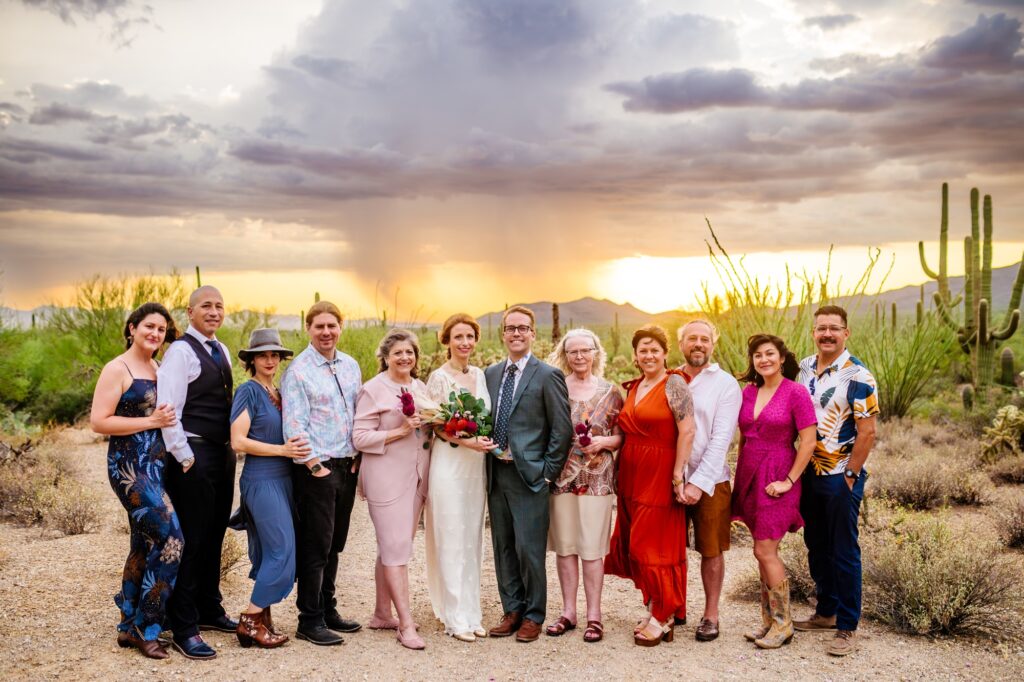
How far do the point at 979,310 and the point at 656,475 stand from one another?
1680cm

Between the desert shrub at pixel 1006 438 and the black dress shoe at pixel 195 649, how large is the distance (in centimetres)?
1178

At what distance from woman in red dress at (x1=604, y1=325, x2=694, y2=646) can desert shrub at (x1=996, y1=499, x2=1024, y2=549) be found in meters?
4.97

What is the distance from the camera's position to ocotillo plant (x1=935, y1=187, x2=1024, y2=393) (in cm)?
1964

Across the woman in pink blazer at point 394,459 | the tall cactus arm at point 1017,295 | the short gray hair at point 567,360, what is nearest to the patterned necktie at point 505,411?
the short gray hair at point 567,360

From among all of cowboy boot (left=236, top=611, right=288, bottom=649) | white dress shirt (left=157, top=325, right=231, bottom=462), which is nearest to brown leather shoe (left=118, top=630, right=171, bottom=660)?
cowboy boot (left=236, top=611, right=288, bottom=649)

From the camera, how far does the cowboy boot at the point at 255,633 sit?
6.09 m

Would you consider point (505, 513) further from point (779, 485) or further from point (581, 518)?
point (779, 485)

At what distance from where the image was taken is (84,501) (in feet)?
34.6

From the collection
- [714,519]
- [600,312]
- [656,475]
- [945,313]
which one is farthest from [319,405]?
[600,312]

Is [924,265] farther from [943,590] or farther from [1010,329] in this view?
[943,590]

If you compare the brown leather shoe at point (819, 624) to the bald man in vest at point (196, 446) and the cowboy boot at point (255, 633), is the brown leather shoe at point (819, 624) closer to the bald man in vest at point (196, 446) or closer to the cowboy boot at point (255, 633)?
the cowboy boot at point (255, 633)

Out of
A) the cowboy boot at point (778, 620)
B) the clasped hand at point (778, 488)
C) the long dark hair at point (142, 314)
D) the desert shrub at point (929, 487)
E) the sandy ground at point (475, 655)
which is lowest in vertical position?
the sandy ground at point (475, 655)

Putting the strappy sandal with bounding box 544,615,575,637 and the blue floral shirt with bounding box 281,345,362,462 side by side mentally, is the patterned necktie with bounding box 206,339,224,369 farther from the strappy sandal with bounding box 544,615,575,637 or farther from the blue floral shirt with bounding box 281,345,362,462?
the strappy sandal with bounding box 544,615,575,637

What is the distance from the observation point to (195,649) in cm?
597
